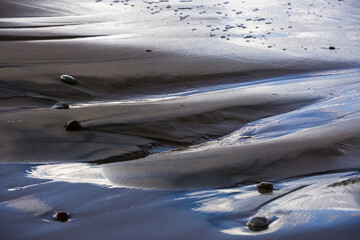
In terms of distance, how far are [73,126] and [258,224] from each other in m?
1.79

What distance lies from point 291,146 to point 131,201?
131cm

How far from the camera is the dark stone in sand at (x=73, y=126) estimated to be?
3.78 meters

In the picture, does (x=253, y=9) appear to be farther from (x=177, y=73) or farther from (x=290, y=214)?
(x=290, y=214)

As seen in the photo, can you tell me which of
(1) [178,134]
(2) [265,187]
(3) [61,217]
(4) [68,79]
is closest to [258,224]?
(2) [265,187]

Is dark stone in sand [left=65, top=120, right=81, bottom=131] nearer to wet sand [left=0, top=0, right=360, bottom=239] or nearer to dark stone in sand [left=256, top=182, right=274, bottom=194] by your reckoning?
wet sand [left=0, top=0, right=360, bottom=239]

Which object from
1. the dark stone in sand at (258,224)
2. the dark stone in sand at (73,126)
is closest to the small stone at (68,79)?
the dark stone in sand at (73,126)

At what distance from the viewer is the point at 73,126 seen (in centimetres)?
379

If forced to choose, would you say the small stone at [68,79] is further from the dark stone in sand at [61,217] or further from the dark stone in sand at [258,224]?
the dark stone in sand at [258,224]

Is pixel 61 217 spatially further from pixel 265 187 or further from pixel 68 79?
pixel 68 79

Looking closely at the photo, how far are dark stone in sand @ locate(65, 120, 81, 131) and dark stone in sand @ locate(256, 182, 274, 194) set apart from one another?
57.1 inches

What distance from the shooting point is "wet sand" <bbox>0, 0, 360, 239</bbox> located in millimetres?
2561

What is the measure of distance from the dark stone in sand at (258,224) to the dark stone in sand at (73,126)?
1.73m

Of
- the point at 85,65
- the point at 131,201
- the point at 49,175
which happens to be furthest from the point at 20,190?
the point at 85,65

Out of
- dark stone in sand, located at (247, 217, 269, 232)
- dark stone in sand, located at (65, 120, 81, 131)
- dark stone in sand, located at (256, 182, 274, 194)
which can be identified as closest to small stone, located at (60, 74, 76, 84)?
dark stone in sand, located at (65, 120, 81, 131)
